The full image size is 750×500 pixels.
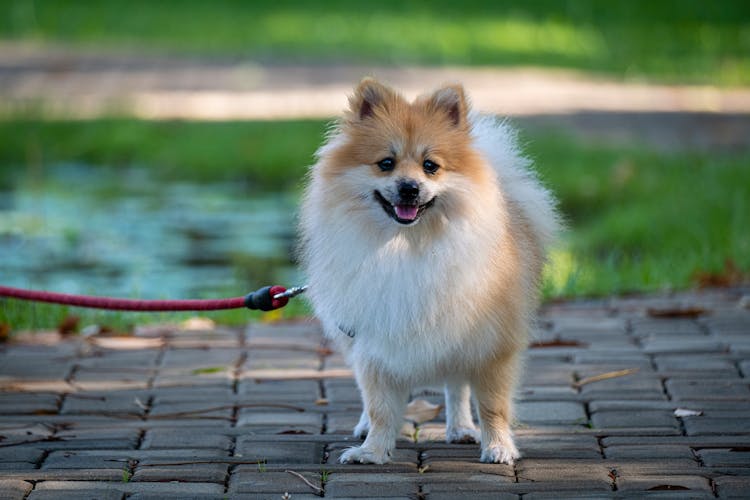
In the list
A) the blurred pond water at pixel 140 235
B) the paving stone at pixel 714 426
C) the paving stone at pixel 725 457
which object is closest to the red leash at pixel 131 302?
the paving stone at pixel 714 426

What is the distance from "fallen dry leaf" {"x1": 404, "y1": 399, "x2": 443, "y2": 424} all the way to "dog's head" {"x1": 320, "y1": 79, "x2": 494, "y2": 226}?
44.1 inches

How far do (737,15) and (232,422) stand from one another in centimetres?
1943

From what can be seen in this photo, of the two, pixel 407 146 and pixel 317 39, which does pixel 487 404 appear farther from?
pixel 317 39

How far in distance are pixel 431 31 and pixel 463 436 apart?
56.8ft

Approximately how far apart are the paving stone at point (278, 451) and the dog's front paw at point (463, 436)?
52 cm

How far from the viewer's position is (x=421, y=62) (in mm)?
18219

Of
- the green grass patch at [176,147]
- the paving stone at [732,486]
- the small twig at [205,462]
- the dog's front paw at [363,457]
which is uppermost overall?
the green grass patch at [176,147]

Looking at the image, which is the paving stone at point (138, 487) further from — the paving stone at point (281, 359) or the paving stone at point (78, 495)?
the paving stone at point (281, 359)

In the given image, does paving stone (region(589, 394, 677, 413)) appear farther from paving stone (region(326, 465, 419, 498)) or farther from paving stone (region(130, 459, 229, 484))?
paving stone (region(130, 459, 229, 484))

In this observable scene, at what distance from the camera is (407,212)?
177 inches

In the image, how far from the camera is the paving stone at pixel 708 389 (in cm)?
529

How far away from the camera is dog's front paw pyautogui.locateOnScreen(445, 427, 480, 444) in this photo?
498 cm

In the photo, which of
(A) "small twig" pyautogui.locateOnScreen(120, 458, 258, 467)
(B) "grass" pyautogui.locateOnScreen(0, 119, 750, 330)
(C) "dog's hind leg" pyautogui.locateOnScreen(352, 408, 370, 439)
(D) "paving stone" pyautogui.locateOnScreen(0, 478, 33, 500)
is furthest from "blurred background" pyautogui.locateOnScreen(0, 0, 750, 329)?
(D) "paving stone" pyautogui.locateOnScreen(0, 478, 33, 500)

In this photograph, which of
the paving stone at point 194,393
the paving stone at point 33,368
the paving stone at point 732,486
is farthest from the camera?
the paving stone at point 33,368
